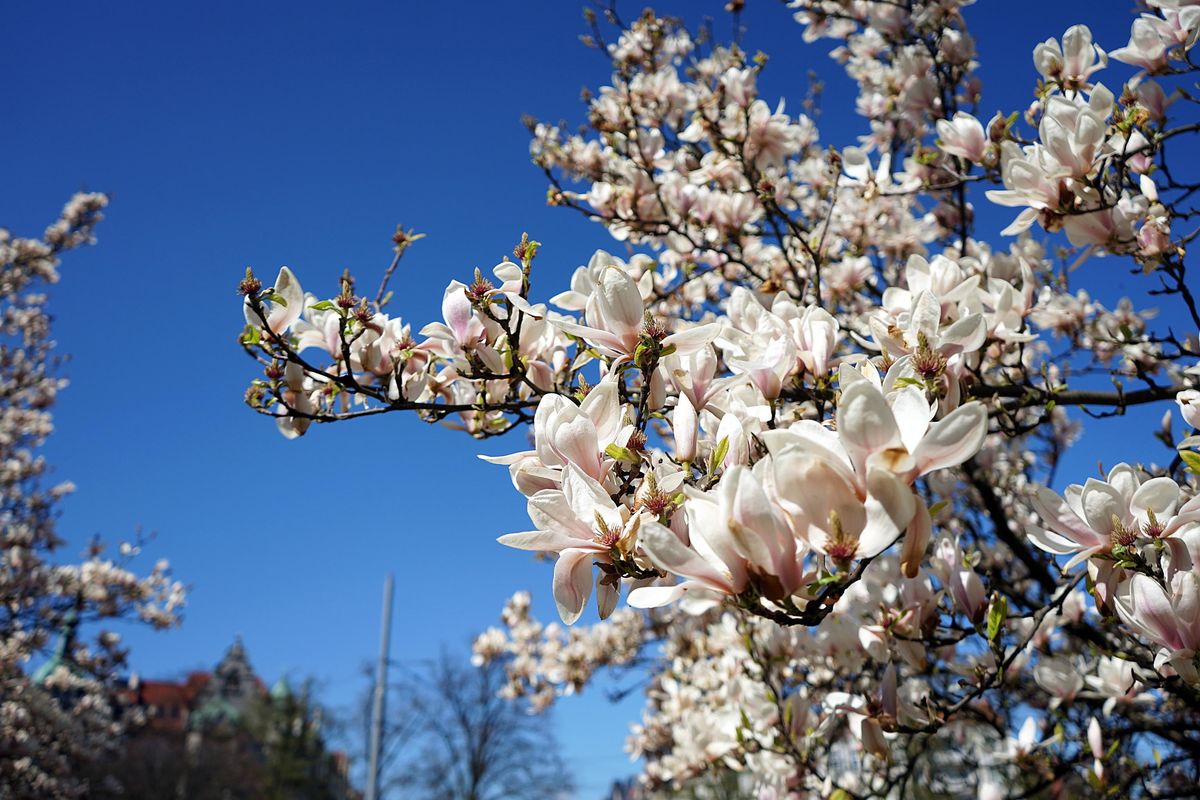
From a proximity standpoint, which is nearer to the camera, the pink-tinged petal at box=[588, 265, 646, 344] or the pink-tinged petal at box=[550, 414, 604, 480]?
the pink-tinged petal at box=[550, 414, 604, 480]

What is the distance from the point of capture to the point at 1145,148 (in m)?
1.85

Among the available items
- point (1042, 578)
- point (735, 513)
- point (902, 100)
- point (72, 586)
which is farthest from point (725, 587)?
point (72, 586)

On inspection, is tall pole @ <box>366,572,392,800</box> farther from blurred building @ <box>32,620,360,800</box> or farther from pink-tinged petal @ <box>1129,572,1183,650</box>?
pink-tinged petal @ <box>1129,572,1183,650</box>

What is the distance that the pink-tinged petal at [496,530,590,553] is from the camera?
1059 mm

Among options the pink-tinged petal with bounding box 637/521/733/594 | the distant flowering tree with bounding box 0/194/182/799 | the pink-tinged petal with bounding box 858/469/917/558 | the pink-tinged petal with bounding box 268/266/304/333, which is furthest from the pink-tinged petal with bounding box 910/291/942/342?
the distant flowering tree with bounding box 0/194/182/799

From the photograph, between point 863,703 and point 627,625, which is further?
point 627,625

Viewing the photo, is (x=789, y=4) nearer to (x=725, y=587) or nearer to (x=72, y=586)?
(x=725, y=587)

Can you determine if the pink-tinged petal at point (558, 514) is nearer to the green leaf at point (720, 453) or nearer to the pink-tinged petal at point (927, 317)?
the green leaf at point (720, 453)

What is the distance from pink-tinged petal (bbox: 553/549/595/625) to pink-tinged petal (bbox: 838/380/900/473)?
414 millimetres

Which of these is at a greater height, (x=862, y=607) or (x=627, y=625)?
(x=627, y=625)

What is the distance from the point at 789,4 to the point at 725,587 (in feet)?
12.6

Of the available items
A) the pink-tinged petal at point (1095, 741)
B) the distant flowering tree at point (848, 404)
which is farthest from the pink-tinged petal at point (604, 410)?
the pink-tinged petal at point (1095, 741)

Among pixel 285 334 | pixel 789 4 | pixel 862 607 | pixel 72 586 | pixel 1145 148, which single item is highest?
pixel 789 4

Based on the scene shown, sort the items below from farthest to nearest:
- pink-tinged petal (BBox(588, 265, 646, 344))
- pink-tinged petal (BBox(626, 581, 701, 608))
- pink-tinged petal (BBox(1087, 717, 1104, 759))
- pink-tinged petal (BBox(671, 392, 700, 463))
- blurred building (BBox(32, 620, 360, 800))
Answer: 1. blurred building (BBox(32, 620, 360, 800))
2. pink-tinged petal (BBox(1087, 717, 1104, 759))
3. pink-tinged petal (BBox(588, 265, 646, 344))
4. pink-tinged petal (BBox(671, 392, 700, 463))
5. pink-tinged petal (BBox(626, 581, 701, 608))
